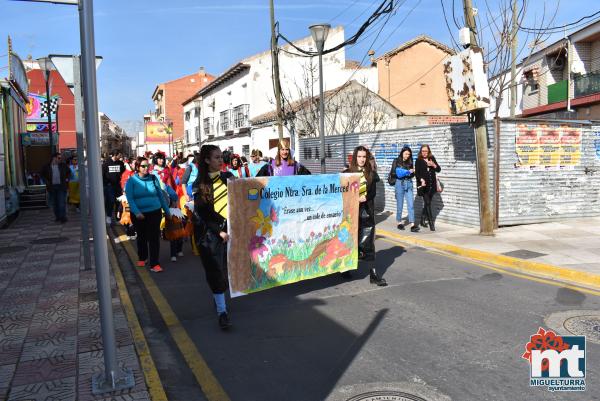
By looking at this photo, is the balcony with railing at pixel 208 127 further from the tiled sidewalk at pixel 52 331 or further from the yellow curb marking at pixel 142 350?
the yellow curb marking at pixel 142 350

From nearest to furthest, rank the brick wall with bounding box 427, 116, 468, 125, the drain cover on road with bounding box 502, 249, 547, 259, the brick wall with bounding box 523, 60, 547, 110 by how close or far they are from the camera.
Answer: the drain cover on road with bounding box 502, 249, 547, 259 < the brick wall with bounding box 523, 60, 547, 110 < the brick wall with bounding box 427, 116, 468, 125

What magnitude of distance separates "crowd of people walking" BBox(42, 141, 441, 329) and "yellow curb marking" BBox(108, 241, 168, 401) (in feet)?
2.59

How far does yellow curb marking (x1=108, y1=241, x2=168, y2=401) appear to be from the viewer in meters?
3.51

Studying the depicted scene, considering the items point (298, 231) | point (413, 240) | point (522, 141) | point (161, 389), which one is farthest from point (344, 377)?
point (522, 141)

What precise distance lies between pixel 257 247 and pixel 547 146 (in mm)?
7842

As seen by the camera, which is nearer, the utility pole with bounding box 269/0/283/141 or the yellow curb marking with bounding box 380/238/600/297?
the yellow curb marking with bounding box 380/238/600/297

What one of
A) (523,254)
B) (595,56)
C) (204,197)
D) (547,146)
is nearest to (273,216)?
(204,197)

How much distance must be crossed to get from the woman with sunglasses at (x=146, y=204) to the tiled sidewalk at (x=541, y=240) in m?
4.90

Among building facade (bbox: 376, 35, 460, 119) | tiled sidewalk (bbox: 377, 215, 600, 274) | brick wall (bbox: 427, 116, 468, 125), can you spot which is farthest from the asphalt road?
building facade (bbox: 376, 35, 460, 119)

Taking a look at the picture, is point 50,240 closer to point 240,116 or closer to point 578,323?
point 578,323

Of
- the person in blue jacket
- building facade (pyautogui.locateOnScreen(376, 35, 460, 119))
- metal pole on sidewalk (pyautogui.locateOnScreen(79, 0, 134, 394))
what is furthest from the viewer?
building facade (pyautogui.locateOnScreen(376, 35, 460, 119))

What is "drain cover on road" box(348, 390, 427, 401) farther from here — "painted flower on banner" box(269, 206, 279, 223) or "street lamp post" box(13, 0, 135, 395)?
"painted flower on banner" box(269, 206, 279, 223)

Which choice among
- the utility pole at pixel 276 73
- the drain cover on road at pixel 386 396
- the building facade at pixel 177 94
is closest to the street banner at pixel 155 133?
the building facade at pixel 177 94

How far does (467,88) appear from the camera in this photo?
8961 millimetres
